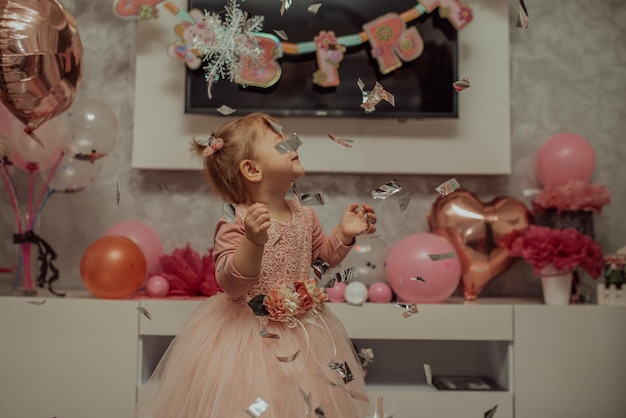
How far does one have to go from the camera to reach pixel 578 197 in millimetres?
2240

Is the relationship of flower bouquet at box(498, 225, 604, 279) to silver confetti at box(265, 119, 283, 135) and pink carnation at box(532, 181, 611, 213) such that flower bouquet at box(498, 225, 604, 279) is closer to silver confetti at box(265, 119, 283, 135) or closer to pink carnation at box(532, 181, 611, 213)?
pink carnation at box(532, 181, 611, 213)

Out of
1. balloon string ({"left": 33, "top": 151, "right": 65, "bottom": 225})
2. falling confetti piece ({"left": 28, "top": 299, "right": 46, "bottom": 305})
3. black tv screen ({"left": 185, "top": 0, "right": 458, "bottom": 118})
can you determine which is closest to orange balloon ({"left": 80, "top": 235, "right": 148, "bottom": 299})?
falling confetti piece ({"left": 28, "top": 299, "right": 46, "bottom": 305})

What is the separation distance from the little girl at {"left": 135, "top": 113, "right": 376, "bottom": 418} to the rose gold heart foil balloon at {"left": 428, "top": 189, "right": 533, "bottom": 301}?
29.8 inches

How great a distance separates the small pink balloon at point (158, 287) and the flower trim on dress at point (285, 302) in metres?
0.75

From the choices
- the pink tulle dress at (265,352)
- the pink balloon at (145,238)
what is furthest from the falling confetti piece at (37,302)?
the pink tulle dress at (265,352)

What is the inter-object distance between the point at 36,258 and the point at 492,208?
1592 millimetres

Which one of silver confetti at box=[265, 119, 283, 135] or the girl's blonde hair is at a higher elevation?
silver confetti at box=[265, 119, 283, 135]

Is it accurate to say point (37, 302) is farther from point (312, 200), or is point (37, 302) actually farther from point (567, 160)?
point (567, 160)

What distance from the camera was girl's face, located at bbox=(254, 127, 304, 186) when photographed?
1.52 meters

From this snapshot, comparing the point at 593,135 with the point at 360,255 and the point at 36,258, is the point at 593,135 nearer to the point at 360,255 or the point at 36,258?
the point at 360,255

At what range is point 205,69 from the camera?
2.25 metres

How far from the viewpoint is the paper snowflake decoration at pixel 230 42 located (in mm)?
2080

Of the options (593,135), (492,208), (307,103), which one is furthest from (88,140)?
(593,135)

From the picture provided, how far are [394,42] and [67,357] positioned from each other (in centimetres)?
149
